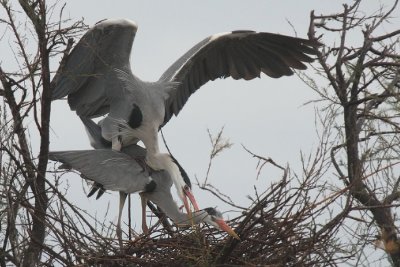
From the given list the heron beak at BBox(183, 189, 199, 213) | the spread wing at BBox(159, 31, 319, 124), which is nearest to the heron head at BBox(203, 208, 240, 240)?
the heron beak at BBox(183, 189, 199, 213)

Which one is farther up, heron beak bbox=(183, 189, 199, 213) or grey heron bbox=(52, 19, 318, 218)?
grey heron bbox=(52, 19, 318, 218)

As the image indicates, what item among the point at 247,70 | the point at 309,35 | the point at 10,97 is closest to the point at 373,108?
the point at 309,35

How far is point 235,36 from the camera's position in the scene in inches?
260

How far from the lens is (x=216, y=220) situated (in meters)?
5.14

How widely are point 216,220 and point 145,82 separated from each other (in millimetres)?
1575

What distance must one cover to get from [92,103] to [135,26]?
0.64 meters

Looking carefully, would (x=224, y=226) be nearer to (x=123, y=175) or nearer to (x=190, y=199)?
(x=190, y=199)

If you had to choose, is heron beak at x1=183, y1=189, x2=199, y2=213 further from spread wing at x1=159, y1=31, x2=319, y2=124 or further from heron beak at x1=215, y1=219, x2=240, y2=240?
spread wing at x1=159, y1=31, x2=319, y2=124

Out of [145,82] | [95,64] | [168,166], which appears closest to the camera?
[168,166]

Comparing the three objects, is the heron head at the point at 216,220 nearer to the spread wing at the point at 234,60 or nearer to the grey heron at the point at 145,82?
the grey heron at the point at 145,82

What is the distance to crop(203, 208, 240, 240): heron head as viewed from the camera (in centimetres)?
497

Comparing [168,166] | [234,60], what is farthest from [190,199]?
[234,60]

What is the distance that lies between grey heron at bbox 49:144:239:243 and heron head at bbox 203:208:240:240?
19cm

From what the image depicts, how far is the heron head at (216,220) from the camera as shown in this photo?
16.3ft
